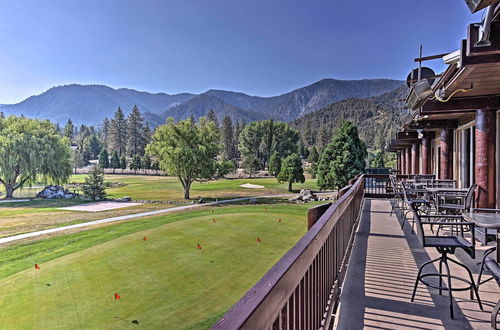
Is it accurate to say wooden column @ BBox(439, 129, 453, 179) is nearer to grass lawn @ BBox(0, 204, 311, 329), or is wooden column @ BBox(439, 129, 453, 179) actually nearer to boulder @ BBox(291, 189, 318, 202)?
grass lawn @ BBox(0, 204, 311, 329)

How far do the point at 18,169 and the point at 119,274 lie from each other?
2941 cm

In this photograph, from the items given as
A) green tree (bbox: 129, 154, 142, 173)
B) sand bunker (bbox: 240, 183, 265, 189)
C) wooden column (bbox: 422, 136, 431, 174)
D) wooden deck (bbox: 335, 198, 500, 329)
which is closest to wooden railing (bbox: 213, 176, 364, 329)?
wooden deck (bbox: 335, 198, 500, 329)

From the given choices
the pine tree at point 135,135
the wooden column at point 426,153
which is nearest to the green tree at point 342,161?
the wooden column at point 426,153

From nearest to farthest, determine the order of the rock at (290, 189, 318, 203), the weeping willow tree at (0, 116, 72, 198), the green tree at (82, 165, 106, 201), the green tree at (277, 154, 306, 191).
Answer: the rock at (290, 189, 318, 203) < the weeping willow tree at (0, 116, 72, 198) < the green tree at (82, 165, 106, 201) < the green tree at (277, 154, 306, 191)

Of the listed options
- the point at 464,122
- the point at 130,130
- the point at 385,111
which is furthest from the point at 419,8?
the point at 385,111

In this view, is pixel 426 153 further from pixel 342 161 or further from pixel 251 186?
pixel 251 186

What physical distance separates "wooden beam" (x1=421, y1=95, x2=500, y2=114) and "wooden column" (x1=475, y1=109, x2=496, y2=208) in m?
0.11

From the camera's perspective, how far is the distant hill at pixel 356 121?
302 ft

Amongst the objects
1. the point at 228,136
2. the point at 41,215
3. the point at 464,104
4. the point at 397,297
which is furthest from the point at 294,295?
A: the point at 228,136

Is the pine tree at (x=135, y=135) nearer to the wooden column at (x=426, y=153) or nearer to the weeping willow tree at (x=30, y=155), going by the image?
the weeping willow tree at (x=30, y=155)

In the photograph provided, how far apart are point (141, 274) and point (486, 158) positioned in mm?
10133

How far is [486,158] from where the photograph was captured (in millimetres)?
4699

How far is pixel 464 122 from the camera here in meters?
7.03

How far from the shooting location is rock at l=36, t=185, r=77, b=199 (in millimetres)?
33531
